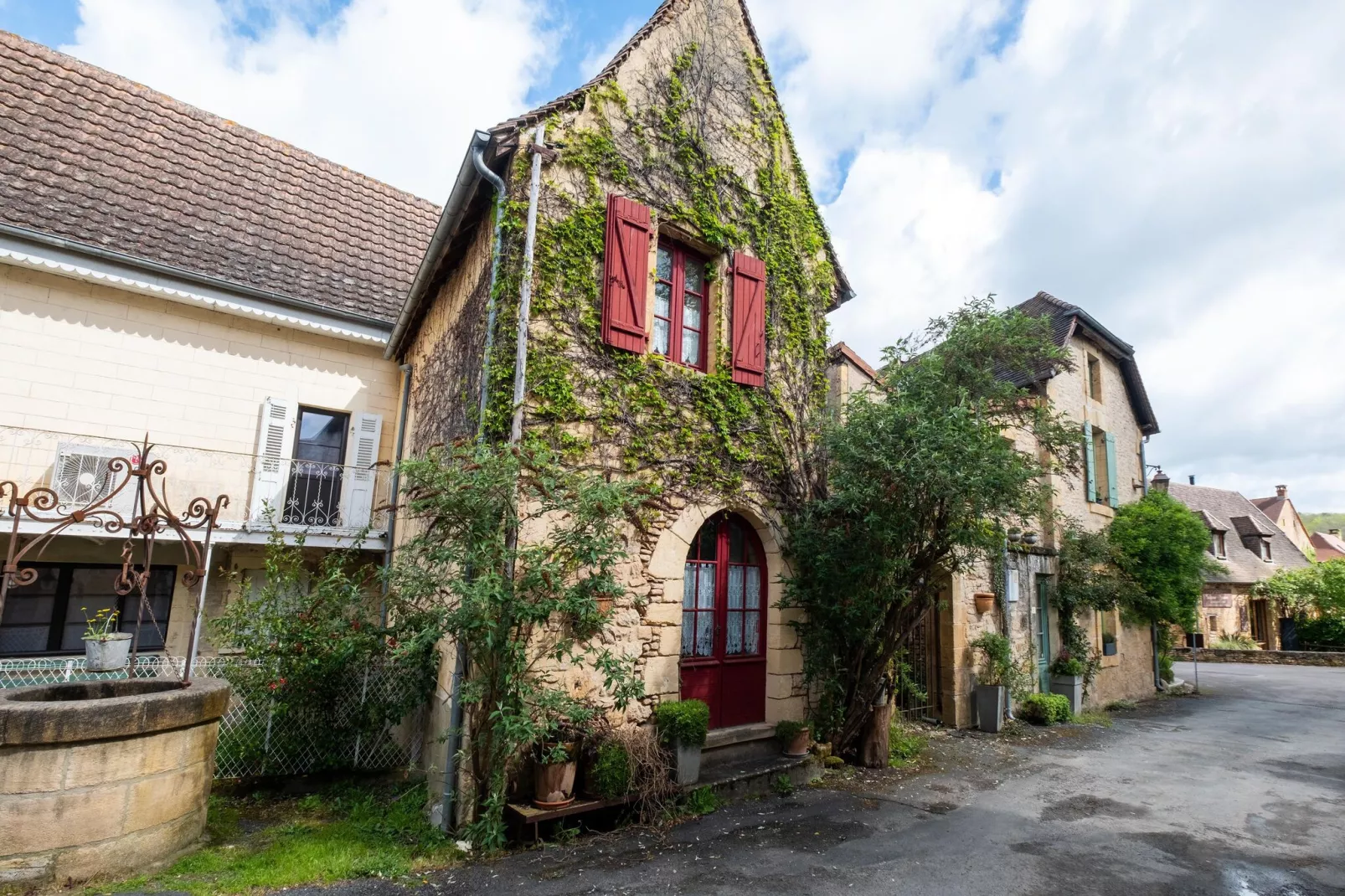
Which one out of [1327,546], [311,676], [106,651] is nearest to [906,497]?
[311,676]

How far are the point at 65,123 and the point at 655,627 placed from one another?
9.84 metres

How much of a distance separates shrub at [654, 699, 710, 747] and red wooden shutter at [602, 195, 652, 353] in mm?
3346

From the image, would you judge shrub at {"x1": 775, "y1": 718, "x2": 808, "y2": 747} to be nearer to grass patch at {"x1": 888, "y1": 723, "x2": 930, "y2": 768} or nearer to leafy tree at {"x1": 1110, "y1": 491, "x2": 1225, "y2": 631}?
grass patch at {"x1": 888, "y1": 723, "x2": 930, "y2": 768}

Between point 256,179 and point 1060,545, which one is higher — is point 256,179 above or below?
above

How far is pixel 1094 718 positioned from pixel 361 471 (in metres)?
11.9

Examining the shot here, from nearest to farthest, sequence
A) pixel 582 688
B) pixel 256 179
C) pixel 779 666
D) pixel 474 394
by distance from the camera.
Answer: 1. pixel 582 688
2. pixel 474 394
3. pixel 779 666
4. pixel 256 179

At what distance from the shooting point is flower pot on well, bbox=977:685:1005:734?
384 inches

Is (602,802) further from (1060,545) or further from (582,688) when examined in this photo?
(1060,545)

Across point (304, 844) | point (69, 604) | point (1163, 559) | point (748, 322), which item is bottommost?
point (304, 844)

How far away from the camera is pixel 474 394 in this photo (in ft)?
21.1

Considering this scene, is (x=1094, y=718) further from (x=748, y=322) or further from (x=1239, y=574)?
(x=1239, y=574)

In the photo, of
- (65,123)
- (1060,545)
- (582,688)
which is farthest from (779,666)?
(65,123)

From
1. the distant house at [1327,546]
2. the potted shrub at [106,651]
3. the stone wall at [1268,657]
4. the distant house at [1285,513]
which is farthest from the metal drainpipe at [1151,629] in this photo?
the distant house at [1327,546]

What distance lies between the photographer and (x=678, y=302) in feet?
24.5
